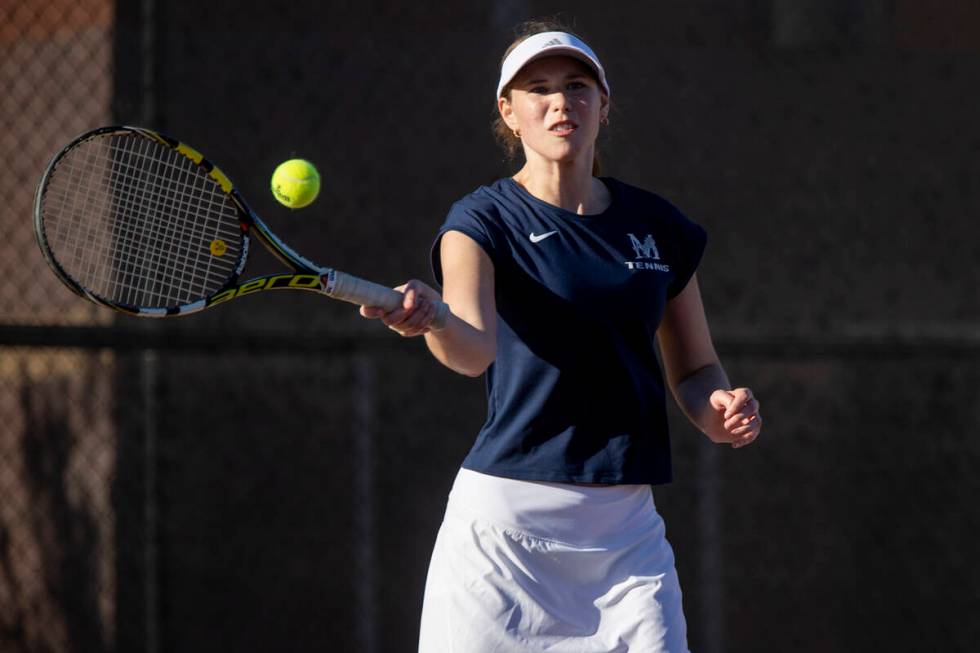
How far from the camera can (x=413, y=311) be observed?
7.10 ft

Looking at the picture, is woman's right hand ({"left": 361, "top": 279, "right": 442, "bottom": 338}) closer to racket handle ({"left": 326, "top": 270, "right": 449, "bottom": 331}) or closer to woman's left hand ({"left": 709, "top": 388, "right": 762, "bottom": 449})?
racket handle ({"left": 326, "top": 270, "right": 449, "bottom": 331})

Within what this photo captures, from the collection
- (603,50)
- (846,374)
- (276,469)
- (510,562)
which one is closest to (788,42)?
(603,50)

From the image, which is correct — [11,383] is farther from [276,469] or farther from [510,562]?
[510,562]

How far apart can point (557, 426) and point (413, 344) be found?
1.65 m

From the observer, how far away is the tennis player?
2297mm

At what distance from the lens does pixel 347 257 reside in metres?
4.10

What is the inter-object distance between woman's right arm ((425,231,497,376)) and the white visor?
0.33m

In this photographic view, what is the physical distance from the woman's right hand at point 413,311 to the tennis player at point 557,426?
62 mm

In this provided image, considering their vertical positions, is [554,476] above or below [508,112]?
below

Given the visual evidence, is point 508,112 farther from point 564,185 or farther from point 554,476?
point 554,476

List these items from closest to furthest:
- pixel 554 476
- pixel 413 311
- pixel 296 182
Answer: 1. pixel 413 311
2. pixel 554 476
3. pixel 296 182

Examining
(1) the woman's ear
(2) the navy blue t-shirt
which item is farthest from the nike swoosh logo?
(1) the woman's ear

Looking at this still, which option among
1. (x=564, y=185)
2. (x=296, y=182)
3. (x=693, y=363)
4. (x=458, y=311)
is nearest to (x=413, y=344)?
(x=296, y=182)

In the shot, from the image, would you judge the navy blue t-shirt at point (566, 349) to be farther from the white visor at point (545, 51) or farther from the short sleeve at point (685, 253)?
the white visor at point (545, 51)
